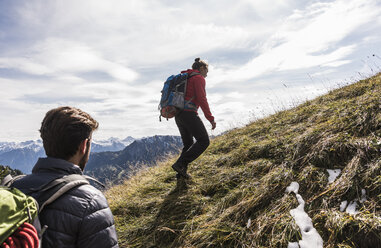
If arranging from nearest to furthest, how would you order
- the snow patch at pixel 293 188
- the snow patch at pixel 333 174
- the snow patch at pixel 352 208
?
the snow patch at pixel 352 208, the snow patch at pixel 333 174, the snow patch at pixel 293 188

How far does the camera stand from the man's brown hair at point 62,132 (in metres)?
1.77

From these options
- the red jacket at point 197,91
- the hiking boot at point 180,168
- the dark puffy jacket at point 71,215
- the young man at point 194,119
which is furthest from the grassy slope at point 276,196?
the dark puffy jacket at point 71,215

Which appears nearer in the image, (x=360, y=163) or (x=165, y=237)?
(x=360, y=163)

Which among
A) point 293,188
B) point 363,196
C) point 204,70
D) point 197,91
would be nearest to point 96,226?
point 293,188

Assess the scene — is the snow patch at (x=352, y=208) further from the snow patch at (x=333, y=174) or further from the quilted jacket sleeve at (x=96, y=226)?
the quilted jacket sleeve at (x=96, y=226)

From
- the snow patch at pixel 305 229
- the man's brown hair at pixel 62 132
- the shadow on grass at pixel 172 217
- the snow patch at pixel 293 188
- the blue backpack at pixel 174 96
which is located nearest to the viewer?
the man's brown hair at pixel 62 132

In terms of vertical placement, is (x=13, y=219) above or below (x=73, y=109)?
below

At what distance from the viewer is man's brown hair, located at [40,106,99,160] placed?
1.77m

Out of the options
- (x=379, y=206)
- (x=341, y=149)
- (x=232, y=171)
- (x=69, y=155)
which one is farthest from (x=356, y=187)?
(x=69, y=155)

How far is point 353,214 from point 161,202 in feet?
10.9

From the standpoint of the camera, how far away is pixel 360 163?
293 centimetres

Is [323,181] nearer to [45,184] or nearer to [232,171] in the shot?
[232,171]

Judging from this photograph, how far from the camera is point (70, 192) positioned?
60.9 inches

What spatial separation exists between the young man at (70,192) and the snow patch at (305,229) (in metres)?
2.00
